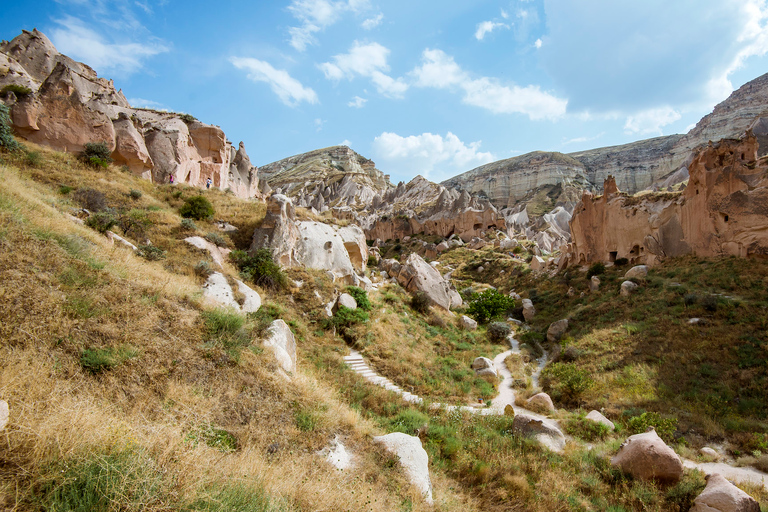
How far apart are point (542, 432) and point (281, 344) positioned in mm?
6908

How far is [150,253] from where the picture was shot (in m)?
10.2

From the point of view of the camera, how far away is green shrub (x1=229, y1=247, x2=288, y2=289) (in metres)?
13.1

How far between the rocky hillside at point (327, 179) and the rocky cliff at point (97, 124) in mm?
35183

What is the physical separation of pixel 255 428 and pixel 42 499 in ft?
8.10

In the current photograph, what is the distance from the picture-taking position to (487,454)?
656 cm

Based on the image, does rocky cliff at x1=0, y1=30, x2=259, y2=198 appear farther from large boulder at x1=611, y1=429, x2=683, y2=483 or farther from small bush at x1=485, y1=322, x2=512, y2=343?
large boulder at x1=611, y1=429, x2=683, y2=483

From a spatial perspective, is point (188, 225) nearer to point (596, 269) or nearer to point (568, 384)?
point (568, 384)

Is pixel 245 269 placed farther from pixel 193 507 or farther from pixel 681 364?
pixel 681 364

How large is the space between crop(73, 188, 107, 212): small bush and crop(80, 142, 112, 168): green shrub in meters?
4.01

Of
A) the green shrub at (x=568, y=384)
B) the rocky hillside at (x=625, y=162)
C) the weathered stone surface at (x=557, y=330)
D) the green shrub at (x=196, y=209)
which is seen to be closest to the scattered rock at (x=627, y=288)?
the weathered stone surface at (x=557, y=330)

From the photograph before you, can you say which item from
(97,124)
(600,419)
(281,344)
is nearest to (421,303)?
(600,419)

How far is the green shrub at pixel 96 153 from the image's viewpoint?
15.2 metres

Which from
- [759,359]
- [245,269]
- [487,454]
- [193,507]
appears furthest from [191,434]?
[759,359]

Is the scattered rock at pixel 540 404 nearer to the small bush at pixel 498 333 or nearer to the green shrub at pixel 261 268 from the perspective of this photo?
the small bush at pixel 498 333
